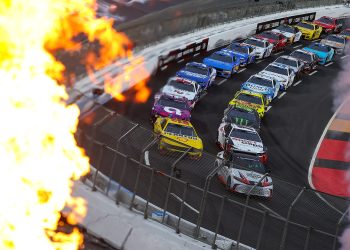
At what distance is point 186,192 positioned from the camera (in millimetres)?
12641

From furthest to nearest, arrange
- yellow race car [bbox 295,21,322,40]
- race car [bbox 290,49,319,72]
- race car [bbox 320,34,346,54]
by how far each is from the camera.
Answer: yellow race car [bbox 295,21,322,40]
race car [bbox 320,34,346,54]
race car [bbox 290,49,319,72]

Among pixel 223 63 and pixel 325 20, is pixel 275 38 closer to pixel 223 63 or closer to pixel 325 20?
pixel 223 63

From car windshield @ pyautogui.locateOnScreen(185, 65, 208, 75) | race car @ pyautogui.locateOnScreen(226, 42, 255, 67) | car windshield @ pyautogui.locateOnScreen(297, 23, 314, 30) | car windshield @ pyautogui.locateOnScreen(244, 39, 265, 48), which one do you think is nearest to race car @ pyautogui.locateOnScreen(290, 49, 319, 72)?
car windshield @ pyautogui.locateOnScreen(244, 39, 265, 48)

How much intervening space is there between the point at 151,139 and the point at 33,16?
3.89 metres

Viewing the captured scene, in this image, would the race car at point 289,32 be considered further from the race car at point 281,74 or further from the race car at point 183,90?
the race car at point 183,90

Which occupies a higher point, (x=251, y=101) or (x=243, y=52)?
(x=243, y=52)

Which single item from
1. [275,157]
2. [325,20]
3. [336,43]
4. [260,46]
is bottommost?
[275,157]

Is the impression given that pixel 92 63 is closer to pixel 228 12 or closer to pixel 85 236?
pixel 85 236

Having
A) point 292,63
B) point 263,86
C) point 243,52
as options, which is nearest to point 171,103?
point 263,86

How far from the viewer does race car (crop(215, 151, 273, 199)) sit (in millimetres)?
12620

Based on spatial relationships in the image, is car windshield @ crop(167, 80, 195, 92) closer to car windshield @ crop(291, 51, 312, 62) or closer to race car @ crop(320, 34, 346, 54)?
car windshield @ crop(291, 51, 312, 62)

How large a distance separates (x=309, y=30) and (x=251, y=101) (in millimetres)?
18440

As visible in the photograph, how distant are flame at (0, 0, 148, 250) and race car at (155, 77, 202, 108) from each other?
12.1 meters

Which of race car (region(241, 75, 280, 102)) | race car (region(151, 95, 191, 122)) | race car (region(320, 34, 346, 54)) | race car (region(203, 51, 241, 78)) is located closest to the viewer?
race car (region(151, 95, 191, 122))
